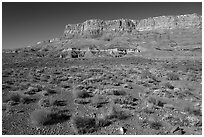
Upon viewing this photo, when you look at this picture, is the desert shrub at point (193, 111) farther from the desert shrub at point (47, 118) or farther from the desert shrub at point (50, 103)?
the desert shrub at point (50, 103)

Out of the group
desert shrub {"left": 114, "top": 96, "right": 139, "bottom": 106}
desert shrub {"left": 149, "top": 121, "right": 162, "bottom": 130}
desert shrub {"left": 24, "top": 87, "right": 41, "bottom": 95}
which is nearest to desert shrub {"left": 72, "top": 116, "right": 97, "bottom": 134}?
desert shrub {"left": 149, "top": 121, "right": 162, "bottom": 130}

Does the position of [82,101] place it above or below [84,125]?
below

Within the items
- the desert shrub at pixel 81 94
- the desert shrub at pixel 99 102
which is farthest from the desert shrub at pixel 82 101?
the desert shrub at pixel 81 94

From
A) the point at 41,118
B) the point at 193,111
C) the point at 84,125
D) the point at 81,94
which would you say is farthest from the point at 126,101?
the point at 41,118

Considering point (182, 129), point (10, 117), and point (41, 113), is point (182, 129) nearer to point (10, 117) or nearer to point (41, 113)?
point (41, 113)

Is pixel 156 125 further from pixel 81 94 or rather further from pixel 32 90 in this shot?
pixel 32 90

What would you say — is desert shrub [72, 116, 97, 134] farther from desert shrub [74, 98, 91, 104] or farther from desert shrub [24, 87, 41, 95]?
desert shrub [24, 87, 41, 95]
